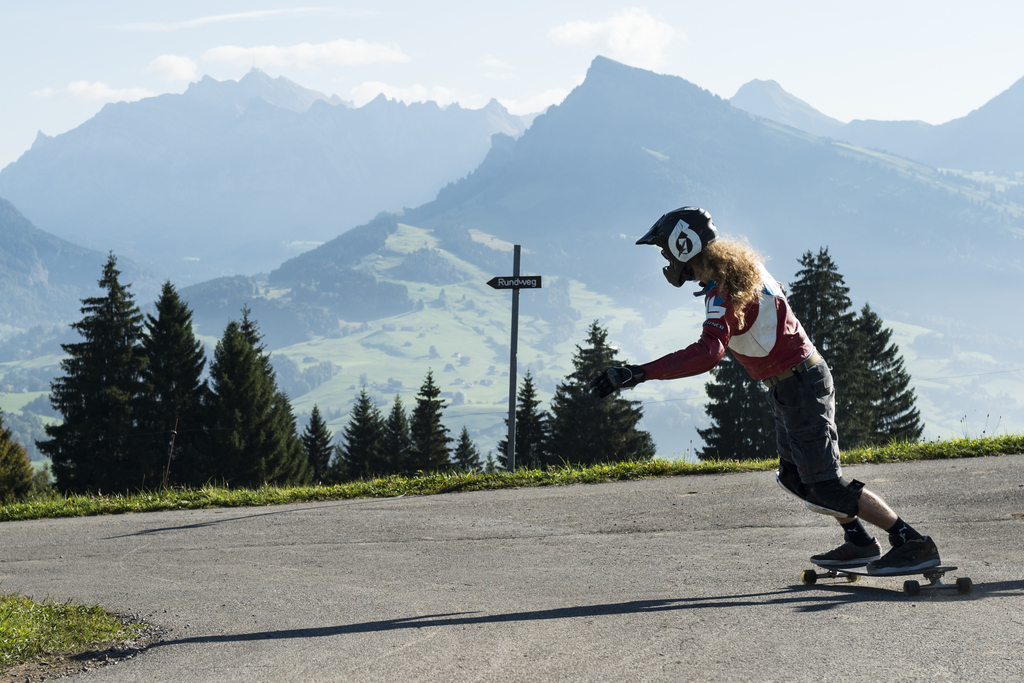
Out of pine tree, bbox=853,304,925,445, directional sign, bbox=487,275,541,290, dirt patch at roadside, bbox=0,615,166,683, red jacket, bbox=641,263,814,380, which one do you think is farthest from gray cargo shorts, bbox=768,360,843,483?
pine tree, bbox=853,304,925,445

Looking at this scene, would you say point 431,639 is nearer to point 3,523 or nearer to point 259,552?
point 259,552

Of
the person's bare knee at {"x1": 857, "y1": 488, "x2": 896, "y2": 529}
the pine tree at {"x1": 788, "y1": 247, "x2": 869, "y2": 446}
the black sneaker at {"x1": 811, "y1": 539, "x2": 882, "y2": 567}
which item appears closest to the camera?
the person's bare knee at {"x1": 857, "y1": 488, "x2": 896, "y2": 529}

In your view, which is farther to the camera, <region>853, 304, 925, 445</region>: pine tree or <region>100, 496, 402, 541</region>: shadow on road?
<region>853, 304, 925, 445</region>: pine tree

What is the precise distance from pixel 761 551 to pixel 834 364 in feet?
128

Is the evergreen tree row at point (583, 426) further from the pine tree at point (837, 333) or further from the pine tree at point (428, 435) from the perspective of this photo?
the pine tree at point (837, 333)

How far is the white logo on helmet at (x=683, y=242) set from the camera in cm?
466

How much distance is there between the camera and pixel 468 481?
9.57m

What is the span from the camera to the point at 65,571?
22.0 ft

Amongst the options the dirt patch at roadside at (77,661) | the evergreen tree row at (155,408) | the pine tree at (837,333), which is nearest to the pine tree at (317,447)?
the evergreen tree row at (155,408)

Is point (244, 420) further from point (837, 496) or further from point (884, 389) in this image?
point (837, 496)

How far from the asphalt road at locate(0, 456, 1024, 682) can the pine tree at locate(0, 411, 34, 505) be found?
36388 mm

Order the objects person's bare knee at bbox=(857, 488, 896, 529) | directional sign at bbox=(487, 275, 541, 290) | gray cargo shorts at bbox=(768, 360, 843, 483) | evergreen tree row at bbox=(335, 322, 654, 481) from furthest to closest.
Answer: evergreen tree row at bbox=(335, 322, 654, 481) → directional sign at bbox=(487, 275, 541, 290) → person's bare knee at bbox=(857, 488, 896, 529) → gray cargo shorts at bbox=(768, 360, 843, 483)

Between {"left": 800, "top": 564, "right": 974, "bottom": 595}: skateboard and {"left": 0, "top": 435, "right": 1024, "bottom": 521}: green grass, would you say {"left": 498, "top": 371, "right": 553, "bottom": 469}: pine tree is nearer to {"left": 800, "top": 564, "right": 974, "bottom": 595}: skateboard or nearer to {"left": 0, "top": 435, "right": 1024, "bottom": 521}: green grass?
{"left": 0, "top": 435, "right": 1024, "bottom": 521}: green grass

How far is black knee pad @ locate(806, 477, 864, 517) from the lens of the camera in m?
4.66
